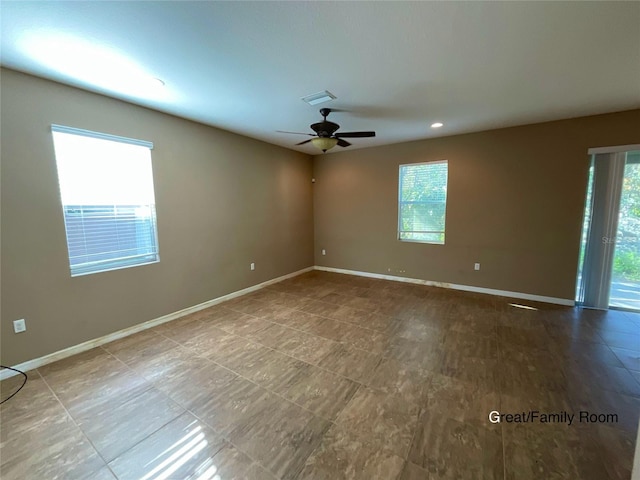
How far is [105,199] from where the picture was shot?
2.81 metres

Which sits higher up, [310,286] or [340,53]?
[340,53]

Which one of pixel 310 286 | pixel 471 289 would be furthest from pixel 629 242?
pixel 310 286

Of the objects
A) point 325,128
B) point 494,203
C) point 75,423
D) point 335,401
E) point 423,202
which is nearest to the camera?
point 75,423

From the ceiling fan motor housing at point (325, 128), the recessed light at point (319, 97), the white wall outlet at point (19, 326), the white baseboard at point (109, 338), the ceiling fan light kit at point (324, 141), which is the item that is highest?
the recessed light at point (319, 97)

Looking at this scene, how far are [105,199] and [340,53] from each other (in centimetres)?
282

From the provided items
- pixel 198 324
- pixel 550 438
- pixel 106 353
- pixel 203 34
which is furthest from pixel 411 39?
pixel 106 353

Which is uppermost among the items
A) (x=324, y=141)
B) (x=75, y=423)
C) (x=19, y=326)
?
(x=324, y=141)

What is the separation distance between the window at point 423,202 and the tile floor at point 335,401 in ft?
6.20

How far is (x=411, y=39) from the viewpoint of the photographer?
1845 millimetres

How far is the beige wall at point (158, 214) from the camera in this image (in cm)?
226

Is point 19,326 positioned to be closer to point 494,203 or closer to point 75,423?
point 75,423

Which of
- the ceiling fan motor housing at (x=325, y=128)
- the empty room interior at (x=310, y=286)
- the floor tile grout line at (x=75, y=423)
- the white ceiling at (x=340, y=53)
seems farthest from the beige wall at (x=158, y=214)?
the ceiling fan motor housing at (x=325, y=128)

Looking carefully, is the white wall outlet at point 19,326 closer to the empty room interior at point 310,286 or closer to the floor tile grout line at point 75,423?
the empty room interior at point 310,286

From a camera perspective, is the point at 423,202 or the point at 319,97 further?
the point at 423,202
